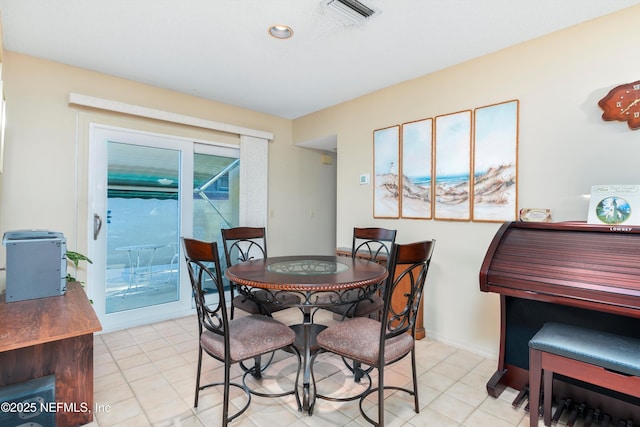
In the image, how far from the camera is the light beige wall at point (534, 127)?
6.63ft

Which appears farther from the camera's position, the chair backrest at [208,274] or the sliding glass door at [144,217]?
the sliding glass door at [144,217]

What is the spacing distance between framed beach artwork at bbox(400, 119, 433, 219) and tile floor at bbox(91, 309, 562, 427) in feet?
3.95

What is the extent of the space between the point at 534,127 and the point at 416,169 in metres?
0.97

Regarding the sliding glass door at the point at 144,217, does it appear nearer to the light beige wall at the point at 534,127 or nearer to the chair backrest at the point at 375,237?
the chair backrest at the point at 375,237

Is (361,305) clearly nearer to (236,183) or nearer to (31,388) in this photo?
(31,388)

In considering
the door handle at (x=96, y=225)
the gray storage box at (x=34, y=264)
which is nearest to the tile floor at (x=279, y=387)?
the gray storage box at (x=34, y=264)

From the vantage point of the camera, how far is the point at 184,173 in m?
3.50

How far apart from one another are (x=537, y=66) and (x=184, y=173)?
10.9ft

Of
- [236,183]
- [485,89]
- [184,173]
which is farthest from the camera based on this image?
[236,183]

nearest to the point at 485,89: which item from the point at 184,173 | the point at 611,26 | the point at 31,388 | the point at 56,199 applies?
the point at 611,26

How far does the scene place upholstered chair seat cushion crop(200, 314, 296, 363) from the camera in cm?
167

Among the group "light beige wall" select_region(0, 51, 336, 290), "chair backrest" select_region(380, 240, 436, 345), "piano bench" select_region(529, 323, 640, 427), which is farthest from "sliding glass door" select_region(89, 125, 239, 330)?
"piano bench" select_region(529, 323, 640, 427)

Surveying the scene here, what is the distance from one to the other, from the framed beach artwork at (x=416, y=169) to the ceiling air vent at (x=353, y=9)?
3.94 feet

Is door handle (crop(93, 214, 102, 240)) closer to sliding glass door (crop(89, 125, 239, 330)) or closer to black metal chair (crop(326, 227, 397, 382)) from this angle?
sliding glass door (crop(89, 125, 239, 330))
